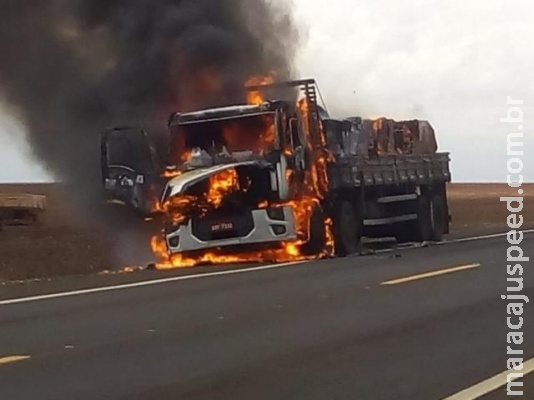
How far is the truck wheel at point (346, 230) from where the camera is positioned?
795 inches

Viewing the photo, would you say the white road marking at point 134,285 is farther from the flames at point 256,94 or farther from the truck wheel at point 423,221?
the truck wheel at point 423,221

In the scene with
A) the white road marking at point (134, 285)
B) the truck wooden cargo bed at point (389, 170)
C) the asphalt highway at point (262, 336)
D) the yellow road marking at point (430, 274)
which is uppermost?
the truck wooden cargo bed at point (389, 170)

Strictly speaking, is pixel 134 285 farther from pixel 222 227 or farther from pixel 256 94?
pixel 256 94

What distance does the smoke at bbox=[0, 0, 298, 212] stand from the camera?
100ft

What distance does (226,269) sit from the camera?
54.5ft

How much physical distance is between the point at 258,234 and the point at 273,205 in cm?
58

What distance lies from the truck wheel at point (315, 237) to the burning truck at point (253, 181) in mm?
17

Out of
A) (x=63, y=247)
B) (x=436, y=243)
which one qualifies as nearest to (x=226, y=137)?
(x=436, y=243)

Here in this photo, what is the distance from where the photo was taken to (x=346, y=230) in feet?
67.1

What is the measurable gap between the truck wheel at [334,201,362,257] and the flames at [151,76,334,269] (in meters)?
0.15

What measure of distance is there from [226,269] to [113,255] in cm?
1065

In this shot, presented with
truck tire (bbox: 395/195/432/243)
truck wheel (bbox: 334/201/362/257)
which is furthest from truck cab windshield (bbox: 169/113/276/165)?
truck tire (bbox: 395/195/432/243)

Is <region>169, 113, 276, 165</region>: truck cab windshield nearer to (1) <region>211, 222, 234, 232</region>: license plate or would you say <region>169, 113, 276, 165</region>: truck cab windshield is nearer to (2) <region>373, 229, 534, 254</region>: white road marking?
(1) <region>211, 222, 234, 232</region>: license plate

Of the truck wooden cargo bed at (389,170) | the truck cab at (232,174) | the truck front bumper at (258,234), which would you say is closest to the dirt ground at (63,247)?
the truck wooden cargo bed at (389,170)
